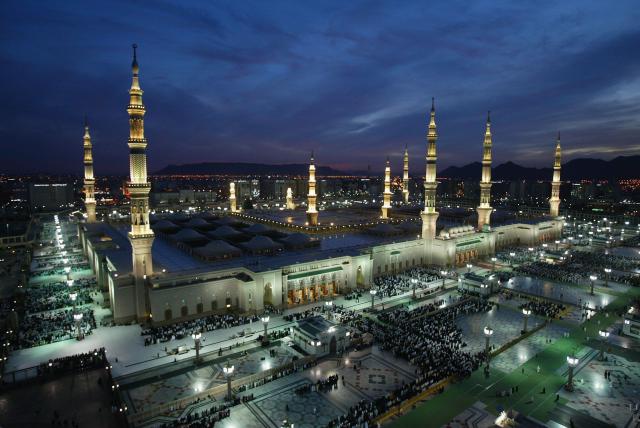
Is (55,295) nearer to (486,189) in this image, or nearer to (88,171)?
(88,171)

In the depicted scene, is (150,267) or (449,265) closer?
(150,267)

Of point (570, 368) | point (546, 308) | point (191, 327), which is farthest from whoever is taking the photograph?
point (546, 308)

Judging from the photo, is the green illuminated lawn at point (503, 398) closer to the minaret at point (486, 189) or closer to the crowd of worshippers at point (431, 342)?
the crowd of worshippers at point (431, 342)

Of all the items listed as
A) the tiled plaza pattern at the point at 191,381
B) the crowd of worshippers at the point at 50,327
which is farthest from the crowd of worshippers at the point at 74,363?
the crowd of worshippers at the point at 50,327

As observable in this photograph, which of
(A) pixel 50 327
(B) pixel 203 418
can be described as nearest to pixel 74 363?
(A) pixel 50 327

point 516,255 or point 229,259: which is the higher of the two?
point 229,259

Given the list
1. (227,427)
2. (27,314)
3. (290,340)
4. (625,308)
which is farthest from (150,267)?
(625,308)

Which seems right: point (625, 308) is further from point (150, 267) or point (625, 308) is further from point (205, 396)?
point (150, 267)

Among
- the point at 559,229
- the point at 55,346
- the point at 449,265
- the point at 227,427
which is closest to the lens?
the point at 227,427
